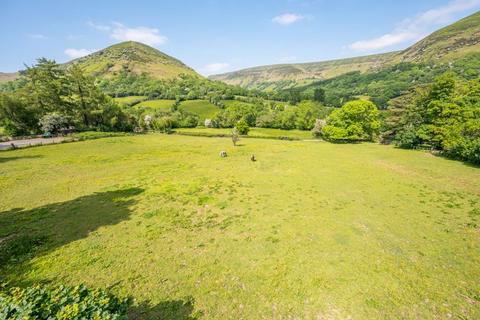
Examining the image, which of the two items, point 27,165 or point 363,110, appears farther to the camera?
point 363,110

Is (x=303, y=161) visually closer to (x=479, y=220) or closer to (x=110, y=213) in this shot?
(x=479, y=220)

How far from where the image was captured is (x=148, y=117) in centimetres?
8869

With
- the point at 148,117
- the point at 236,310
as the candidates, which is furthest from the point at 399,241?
the point at 148,117

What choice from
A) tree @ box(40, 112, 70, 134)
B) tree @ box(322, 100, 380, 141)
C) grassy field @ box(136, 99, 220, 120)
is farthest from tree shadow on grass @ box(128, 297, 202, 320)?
grassy field @ box(136, 99, 220, 120)

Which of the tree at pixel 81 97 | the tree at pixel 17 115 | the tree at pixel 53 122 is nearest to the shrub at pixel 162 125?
the tree at pixel 81 97

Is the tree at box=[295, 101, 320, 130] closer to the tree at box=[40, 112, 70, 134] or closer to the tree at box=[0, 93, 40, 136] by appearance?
the tree at box=[40, 112, 70, 134]

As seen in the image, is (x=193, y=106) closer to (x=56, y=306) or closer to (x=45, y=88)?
(x=45, y=88)

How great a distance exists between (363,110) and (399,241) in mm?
50243

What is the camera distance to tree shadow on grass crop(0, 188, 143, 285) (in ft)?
36.4

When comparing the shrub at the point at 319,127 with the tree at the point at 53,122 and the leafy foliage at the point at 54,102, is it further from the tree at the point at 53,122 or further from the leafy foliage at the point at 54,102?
the tree at the point at 53,122

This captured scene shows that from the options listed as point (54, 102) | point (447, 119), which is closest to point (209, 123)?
point (54, 102)

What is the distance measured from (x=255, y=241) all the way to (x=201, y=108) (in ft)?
392

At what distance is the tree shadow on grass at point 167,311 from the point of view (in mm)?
7707

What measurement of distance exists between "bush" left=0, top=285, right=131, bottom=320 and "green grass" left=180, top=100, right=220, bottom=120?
109063 millimetres
